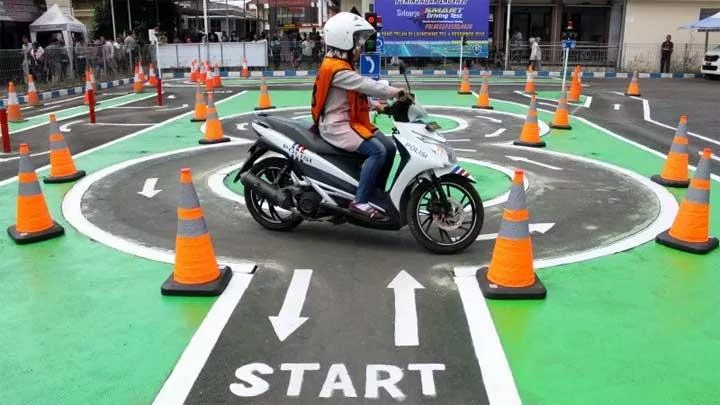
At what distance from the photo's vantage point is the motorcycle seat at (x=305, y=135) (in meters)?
6.24

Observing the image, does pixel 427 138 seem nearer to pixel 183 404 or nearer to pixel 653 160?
pixel 183 404

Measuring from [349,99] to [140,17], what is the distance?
44.8 m

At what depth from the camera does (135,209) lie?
7.70 m

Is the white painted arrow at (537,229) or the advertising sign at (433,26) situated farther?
the advertising sign at (433,26)

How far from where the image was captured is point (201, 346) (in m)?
4.38

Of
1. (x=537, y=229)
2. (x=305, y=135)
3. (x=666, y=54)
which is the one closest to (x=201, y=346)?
(x=305, y=135)

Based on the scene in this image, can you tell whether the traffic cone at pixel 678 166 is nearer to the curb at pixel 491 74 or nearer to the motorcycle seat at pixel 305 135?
the motorcycle seat at pixel 305 135

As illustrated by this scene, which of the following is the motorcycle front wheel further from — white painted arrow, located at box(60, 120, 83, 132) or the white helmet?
white painted arrow, located at box(60, 120, 83, 132)

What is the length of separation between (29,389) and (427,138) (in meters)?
3.63

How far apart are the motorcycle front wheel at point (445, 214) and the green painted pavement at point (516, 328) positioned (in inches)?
32.1

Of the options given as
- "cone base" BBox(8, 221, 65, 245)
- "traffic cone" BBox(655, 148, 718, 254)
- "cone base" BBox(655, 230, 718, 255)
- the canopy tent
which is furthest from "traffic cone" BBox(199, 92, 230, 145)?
the canopy tent

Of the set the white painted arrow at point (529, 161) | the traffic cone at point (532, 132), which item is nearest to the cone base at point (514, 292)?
the white painted arrow at point (529, 161)

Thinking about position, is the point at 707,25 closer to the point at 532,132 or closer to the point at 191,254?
the point at 532,132

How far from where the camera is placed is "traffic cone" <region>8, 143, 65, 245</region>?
21.4 feet
